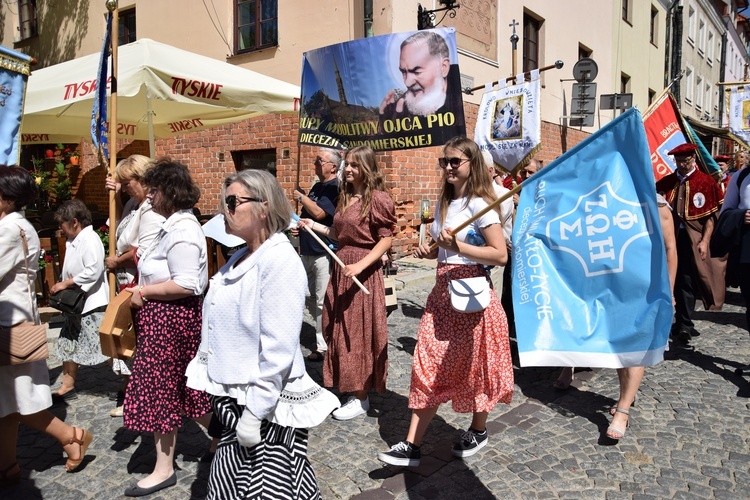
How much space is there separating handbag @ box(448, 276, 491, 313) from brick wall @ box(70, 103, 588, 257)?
6602mm

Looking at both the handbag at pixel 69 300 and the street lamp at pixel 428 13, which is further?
the street lamp at pixel 428 13

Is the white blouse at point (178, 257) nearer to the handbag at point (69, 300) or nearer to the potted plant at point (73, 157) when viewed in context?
the handbag at point (69, 300)

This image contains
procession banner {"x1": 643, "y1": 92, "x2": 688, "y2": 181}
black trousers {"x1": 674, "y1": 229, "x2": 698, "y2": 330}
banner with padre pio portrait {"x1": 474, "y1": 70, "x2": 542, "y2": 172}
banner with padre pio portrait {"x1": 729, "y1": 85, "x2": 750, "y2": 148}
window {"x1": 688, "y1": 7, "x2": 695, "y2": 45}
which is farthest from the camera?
window {"x1": 688, "y1": 7, "x2": 695, "y2": 45}

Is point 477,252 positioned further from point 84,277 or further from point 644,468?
point 84,277

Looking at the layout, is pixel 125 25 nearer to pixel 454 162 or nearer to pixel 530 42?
pixel 530 42

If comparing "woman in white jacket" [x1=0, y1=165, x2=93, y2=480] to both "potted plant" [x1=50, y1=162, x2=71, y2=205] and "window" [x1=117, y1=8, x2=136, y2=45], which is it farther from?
"window" [x1=117, y1=8, x2=136, y2=45]

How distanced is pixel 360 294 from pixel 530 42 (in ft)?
39.4

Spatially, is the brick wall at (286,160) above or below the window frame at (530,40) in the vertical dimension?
below

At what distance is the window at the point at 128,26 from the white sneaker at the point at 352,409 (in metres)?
11.8

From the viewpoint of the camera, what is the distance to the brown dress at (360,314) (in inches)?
157

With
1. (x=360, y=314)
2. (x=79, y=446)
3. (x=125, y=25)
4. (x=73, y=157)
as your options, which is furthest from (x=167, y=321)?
(x=125, y=25)

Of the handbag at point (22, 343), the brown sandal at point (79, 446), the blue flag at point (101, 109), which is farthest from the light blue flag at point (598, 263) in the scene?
the blue flag at point (101, 109)

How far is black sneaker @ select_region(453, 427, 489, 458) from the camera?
343cm

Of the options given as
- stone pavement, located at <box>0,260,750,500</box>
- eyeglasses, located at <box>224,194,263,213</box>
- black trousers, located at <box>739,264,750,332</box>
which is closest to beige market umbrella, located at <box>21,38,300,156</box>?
stone pavement, located at <box>0,260,750,500</box>
